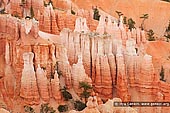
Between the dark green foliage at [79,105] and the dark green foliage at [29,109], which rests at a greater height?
the dark green foliage at [79,105]

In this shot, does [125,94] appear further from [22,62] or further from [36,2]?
[36,2]

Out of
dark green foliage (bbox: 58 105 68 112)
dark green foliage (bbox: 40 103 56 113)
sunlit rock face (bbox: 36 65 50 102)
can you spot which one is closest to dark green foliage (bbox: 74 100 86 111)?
dark green foliage (bbox: 58 105 68 112)

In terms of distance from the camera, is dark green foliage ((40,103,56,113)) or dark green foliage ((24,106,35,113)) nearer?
dark green foliage ((40,103,56,113))

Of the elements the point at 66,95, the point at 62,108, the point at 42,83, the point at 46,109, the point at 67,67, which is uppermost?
the point at 67,67

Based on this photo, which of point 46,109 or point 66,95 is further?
point 66,95

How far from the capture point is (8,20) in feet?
101

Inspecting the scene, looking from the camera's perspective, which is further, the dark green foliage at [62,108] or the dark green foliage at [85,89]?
the dark green foliage at [85,89]

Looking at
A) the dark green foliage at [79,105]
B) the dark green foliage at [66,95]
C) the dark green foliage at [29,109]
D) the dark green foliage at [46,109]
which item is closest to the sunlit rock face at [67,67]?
the dark green foliage at [66,95]

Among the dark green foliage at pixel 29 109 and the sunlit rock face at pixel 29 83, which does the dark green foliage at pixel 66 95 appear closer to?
the sunlit rock face at pixel 29 83

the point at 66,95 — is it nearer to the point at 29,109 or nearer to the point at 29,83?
the point at 29,83

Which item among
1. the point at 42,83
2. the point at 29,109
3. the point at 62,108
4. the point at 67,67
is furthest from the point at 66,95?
the point at 29,109

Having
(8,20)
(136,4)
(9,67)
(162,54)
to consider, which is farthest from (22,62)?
(136,4)

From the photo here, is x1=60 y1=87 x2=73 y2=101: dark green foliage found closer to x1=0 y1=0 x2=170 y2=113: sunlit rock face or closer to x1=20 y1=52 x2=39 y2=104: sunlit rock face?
x1=0 y1=0 x2=170 y2=113: sunlit rock face

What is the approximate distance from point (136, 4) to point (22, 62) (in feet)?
89.7
